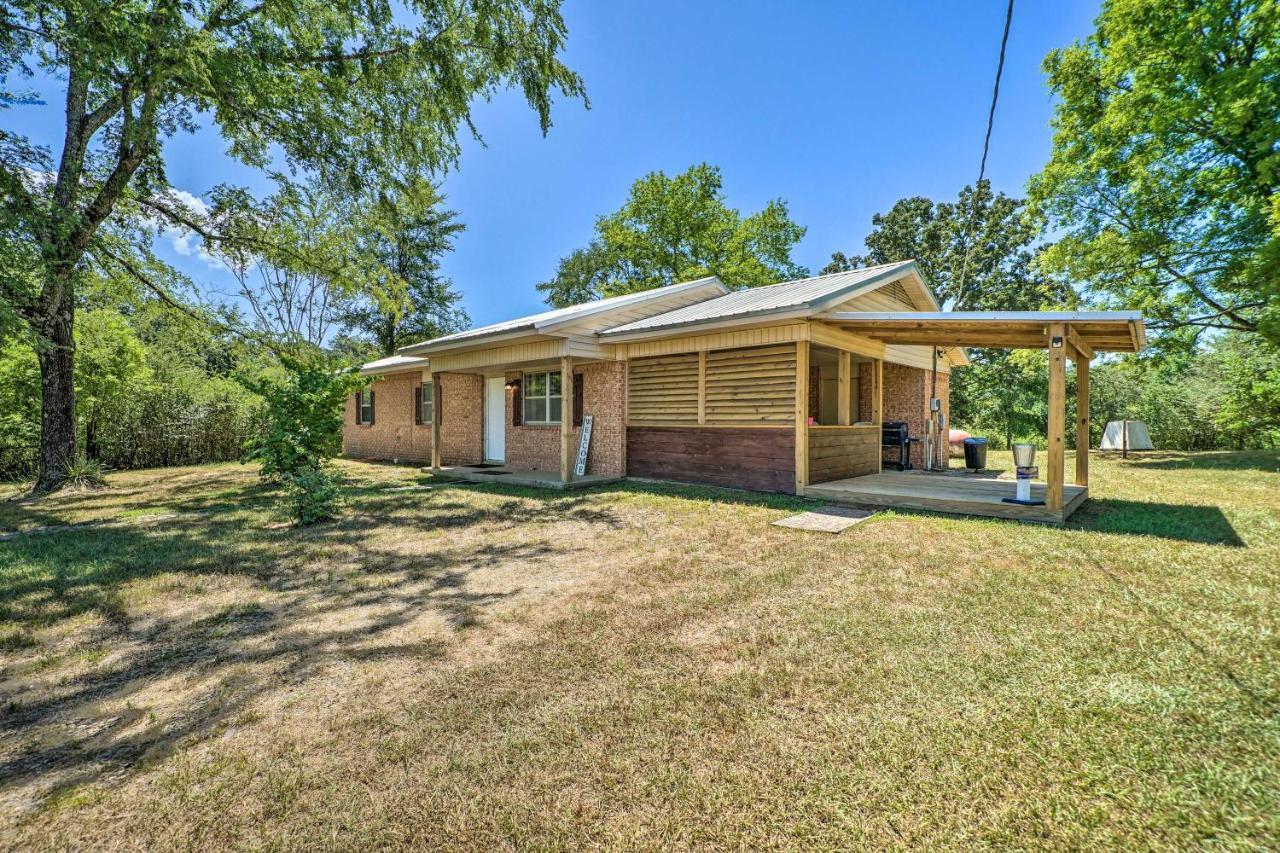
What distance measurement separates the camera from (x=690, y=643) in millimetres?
3080

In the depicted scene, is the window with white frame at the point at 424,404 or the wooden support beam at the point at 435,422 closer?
the wooden support beam at the point at 435,422

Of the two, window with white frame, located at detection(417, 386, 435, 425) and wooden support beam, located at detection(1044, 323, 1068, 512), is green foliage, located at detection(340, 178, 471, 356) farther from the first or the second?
wooden support beam, located at detection(1044, 323, 1068, 512)

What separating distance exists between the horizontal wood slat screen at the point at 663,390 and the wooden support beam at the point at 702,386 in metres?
0.10

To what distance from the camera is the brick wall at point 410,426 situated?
13.7 metres

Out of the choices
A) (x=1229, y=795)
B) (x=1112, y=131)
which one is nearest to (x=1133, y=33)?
(x=1112, y=131)

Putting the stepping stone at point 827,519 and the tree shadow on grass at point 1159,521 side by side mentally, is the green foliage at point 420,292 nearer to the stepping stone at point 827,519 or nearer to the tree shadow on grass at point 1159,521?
the stepping stone at point 827,519

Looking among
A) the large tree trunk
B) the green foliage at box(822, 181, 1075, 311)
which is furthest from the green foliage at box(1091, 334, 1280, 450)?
the large tree trunk

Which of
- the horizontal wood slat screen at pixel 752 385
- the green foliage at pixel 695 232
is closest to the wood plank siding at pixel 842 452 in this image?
the horizontal wood slat screen at pixel 752 385

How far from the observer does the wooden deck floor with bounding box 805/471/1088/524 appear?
6.22 metres

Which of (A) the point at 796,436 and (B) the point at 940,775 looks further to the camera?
(A) the point at 796,436

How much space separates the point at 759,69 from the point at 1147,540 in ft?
42.6

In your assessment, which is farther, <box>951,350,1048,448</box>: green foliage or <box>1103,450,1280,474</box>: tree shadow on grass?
<box>951,350,1048,448</box>: green foliage

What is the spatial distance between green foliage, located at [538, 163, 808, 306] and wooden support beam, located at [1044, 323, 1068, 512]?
19.5 metres

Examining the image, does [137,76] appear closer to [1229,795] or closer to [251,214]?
[251,214]
